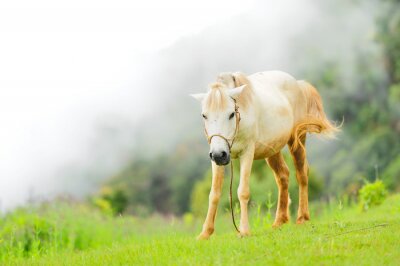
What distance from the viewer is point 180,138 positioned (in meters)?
174

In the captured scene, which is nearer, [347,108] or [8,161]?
[347,108]

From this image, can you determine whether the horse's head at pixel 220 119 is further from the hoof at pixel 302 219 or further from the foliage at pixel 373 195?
the foliage at pixel 373 195

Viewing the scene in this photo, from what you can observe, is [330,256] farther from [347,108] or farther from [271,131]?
[347,108]

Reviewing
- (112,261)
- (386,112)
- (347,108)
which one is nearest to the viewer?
(112,261)

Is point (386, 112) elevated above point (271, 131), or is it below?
above

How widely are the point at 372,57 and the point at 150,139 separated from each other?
10743cm

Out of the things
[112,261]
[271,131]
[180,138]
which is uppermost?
[180,138]

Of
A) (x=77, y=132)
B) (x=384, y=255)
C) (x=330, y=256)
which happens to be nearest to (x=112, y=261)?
(x=330, y=256)

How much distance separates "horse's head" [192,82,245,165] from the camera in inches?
317

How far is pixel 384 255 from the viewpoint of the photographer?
6.77 m

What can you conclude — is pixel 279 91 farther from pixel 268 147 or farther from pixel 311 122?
pixel 268 147

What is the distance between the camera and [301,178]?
1077cm

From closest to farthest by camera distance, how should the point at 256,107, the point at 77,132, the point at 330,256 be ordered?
the point at 330,256
the point at 256,107
the point at 77,132

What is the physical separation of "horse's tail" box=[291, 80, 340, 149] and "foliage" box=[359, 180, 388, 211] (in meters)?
5.14
